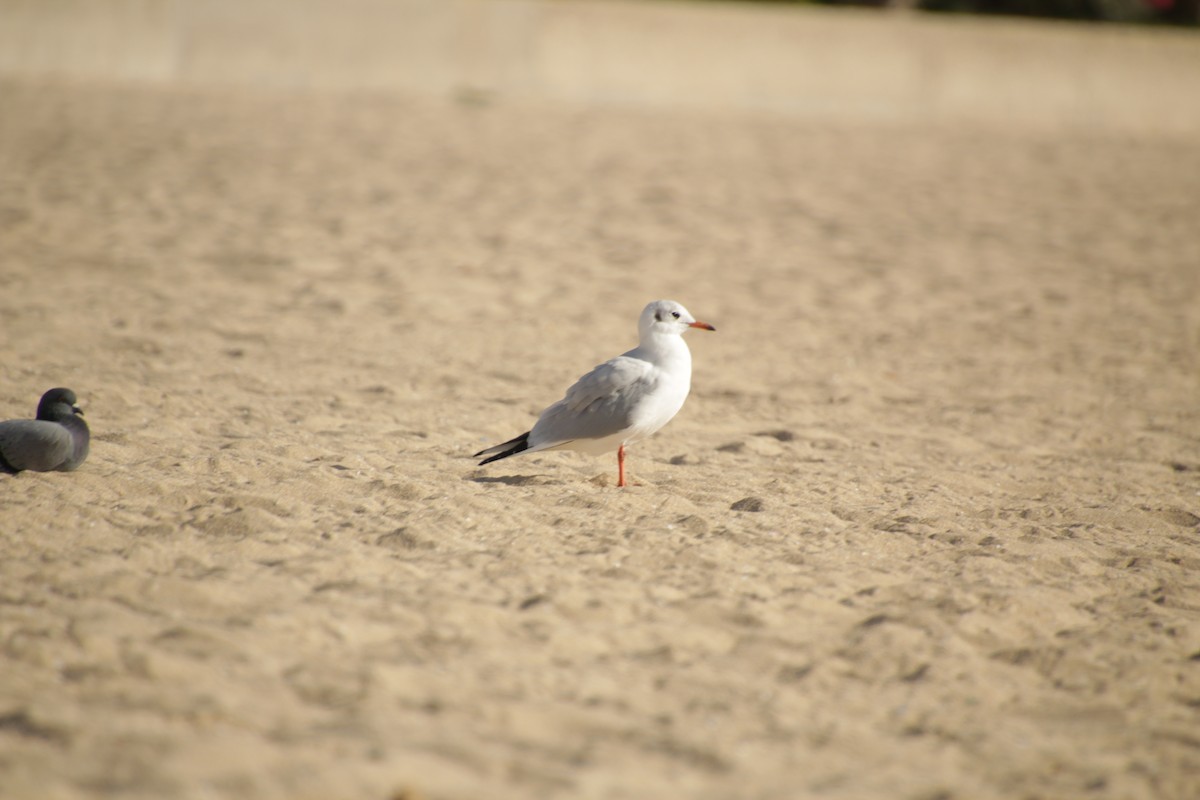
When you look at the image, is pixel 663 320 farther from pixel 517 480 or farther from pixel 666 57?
pixel 666 57

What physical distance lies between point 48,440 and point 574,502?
1.79 metres

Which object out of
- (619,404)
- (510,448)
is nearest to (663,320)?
(619,404)

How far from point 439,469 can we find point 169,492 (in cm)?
96

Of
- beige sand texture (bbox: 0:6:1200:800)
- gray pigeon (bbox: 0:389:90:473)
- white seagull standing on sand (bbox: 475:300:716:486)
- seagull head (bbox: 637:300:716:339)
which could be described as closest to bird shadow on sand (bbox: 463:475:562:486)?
beige sand texture (bbox: 0:6:1200:800)

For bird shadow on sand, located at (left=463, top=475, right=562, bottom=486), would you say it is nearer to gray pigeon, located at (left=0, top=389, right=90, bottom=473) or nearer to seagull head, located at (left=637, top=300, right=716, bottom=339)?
seagull head, located at (left=637, top=300, right=716, bottom=339)

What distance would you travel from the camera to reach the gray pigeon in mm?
3746

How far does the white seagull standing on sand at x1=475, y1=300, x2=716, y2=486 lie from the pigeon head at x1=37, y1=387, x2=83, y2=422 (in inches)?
56.4

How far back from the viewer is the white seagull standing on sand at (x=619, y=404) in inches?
156

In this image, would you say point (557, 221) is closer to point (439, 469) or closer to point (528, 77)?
point (439, 469)

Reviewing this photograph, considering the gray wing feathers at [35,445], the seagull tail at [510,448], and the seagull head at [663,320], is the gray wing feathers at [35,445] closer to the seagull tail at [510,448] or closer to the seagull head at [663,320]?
the seagull tail at [510,448]

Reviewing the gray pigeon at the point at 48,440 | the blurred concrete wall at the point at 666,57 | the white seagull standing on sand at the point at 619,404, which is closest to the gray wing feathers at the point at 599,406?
the white seagull standing on sand at the point at 619,404

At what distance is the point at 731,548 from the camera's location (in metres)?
3.62

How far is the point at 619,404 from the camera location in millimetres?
3957

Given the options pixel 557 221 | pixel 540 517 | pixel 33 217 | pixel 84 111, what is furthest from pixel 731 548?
pixel 84 111
